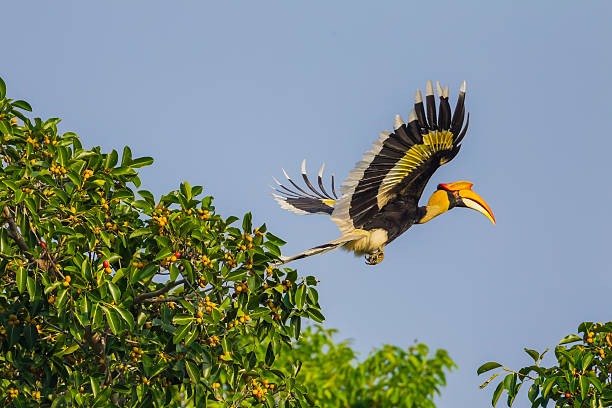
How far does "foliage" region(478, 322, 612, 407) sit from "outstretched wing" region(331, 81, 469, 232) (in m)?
1.84

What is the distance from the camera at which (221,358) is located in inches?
189

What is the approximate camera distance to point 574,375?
469 cm

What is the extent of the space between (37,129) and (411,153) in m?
2.64

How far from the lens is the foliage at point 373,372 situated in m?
11.5

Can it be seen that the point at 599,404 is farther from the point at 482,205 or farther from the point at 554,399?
the point at 482,205

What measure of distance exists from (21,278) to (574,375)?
2.92 m

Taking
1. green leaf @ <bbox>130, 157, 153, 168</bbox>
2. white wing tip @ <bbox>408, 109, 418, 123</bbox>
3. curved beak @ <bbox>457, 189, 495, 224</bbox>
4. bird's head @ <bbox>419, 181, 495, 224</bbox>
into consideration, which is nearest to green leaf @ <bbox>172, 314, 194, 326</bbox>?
green leaf @ <bbox>130, 157, 153, 168</bbox>

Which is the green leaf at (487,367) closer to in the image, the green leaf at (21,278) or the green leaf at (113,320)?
the green leaf at (113,320)

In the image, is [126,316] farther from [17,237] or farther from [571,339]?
[571,339]

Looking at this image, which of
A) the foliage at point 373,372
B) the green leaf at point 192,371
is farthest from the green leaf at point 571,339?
the foliage at point 373,372

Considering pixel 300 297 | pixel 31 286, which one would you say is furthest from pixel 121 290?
pixel 300 297

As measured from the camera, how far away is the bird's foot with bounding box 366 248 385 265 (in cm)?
677

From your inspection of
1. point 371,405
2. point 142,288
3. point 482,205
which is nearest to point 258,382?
point 142,288

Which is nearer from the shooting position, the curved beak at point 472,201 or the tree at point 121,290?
the tree at point 121,290
